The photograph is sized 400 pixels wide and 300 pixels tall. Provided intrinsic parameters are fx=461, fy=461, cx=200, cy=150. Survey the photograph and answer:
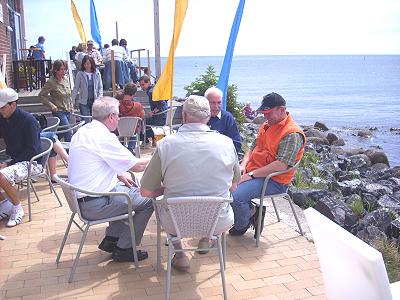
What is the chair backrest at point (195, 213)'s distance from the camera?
3047 mm

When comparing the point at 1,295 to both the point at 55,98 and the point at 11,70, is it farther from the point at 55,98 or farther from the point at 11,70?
the point at 11,70

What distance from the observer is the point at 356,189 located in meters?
8.49

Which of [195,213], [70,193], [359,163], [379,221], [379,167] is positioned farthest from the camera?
[379,167]

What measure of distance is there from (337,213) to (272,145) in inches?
88.2

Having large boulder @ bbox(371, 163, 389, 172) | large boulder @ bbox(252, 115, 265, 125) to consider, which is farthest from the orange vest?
large boulder @ bbox(252, 115, 265, 125)

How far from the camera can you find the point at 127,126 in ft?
24.1

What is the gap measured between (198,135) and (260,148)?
157 cm

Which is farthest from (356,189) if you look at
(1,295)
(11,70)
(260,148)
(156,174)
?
(11,70)

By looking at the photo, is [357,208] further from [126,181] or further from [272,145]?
[126,181]

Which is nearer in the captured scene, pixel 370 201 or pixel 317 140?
pixel 370 201

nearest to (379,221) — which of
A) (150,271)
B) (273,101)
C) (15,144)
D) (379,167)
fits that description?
(273,101)

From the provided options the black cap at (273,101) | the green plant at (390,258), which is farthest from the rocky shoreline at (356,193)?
the black cap at (273,101)

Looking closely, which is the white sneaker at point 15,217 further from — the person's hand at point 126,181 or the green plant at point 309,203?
the green plant at point 309,203

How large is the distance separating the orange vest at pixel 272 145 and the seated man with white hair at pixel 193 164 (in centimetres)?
105
